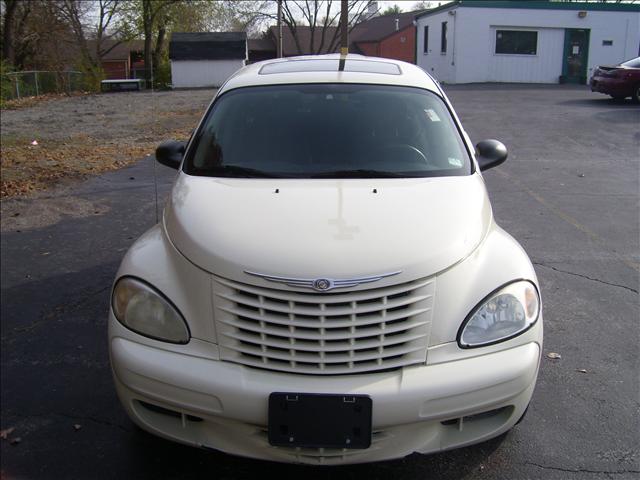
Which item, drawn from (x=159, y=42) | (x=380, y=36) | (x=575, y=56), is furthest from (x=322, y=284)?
(x=380, y=36)

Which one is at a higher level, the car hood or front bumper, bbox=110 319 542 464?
the car hood

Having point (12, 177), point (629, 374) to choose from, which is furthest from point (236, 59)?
point (629, 374)

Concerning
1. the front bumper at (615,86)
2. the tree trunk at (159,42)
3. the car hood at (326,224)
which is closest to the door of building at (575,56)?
the front bumper at (615,86)

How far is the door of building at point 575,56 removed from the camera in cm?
2847

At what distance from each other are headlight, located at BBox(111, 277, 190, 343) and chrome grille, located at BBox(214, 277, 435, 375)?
0.25 m

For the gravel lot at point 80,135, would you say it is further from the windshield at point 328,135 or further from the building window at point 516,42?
the building window at point 516,42

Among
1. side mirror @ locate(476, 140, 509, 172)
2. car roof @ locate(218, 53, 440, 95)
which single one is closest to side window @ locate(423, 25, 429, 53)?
car roof @ locate(218, 53, 440, 95)

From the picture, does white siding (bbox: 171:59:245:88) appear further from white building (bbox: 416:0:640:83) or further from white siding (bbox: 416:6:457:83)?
white building (bbox: 416:0:640:83)

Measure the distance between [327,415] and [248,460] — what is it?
77cm

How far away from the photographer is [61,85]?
33.4 m

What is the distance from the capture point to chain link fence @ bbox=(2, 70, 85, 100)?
27.1 m

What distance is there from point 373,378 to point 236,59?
119ft

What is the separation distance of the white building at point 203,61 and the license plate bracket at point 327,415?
35.9 meters

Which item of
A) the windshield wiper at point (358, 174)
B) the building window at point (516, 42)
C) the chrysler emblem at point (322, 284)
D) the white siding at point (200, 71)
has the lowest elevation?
the chrysler emblem at point (322, 284)
